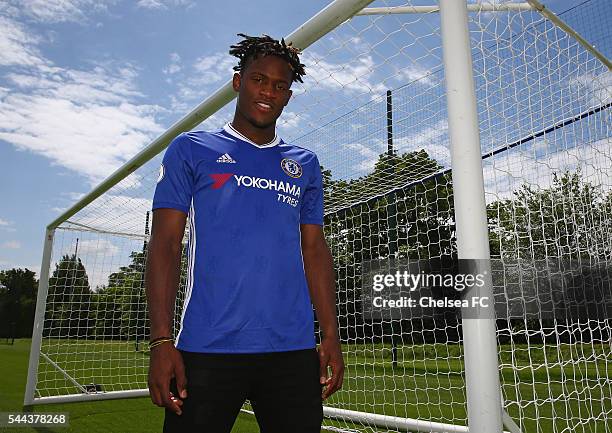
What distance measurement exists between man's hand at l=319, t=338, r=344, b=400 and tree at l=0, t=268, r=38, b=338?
3232 centimetres

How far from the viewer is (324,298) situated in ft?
5.57

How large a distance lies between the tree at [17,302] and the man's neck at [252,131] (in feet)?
106

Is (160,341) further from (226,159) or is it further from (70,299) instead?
(70,299)

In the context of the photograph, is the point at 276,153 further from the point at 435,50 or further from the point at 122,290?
the point at 122,290

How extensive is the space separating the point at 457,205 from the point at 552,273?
330cm

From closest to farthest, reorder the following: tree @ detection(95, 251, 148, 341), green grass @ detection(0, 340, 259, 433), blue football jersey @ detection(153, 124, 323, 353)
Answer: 1. blue football jersey @ detection(153, 124, 323, 353)
2. green grass @ detection(0, 340, 259, 433)
3. tree @ detection(95, 251, 148, 341)

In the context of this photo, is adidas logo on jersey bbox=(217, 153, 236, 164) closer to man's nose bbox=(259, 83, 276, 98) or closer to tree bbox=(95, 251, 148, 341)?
man's nose bbox=(259, 83, 276, 98)

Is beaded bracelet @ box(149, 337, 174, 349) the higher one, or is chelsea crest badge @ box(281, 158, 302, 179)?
chelsea crest badge @ box(281, 158, 302, 179)

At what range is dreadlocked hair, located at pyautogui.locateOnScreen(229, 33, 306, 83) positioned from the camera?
1718 mm

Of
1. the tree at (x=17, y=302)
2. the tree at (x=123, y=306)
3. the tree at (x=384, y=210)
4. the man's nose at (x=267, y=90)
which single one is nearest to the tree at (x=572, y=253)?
the tree at (x=384, y=210)

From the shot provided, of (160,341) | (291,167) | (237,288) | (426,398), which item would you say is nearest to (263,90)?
(291,167)

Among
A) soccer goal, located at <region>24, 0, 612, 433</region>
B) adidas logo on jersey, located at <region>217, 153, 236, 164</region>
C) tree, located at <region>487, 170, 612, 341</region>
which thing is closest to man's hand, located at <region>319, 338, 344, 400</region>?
soccer goal, located at <region>24, 0, 612, 433</region>

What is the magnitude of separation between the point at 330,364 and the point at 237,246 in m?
0.52

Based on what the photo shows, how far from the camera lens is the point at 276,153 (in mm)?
1664
